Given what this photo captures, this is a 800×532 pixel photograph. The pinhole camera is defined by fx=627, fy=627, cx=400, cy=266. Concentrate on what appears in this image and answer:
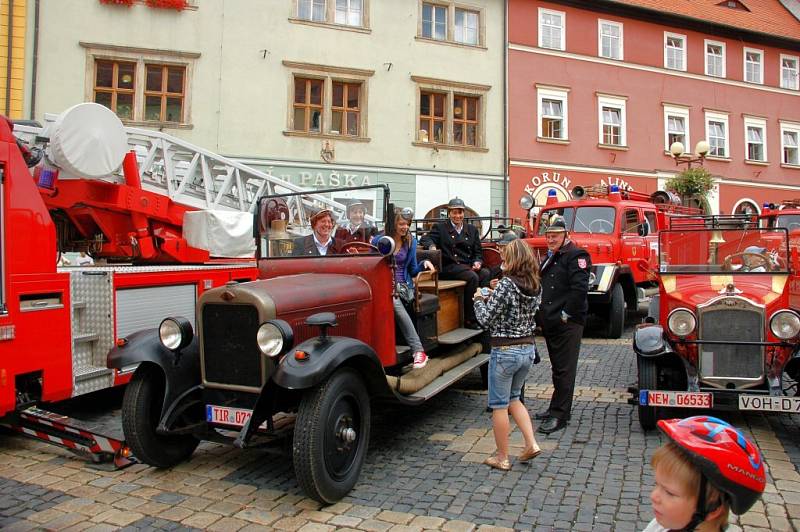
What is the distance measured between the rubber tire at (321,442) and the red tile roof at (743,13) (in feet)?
68.0

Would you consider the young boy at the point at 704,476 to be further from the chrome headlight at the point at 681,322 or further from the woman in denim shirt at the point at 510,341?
the chrome headlight at the point at 681,322

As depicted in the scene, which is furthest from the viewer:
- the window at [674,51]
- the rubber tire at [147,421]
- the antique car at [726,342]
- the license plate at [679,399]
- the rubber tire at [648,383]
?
the window at [674,51]

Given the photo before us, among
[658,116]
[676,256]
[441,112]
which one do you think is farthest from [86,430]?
[658,116]

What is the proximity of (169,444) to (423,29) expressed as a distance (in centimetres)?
1691

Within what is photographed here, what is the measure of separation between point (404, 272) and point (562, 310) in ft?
4.60

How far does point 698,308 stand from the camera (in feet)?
17.6

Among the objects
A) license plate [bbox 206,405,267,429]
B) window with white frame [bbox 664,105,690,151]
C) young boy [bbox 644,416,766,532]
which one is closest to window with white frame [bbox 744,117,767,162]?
window with white frame [bbox 664,105,690,151]

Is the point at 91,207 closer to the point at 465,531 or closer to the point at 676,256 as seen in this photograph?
the point at 465,531

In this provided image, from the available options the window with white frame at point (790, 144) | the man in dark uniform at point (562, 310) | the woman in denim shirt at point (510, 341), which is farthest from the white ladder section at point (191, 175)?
the window with white frame at point (790, 144)

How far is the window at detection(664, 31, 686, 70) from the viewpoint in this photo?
73.7ft

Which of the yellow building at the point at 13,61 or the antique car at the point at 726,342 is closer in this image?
the antique car at the point at 726,342

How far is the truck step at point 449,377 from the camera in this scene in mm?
4920

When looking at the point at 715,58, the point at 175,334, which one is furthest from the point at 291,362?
the point at 715,58

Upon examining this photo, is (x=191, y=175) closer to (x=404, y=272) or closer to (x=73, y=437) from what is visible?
(x=404, y=272)
